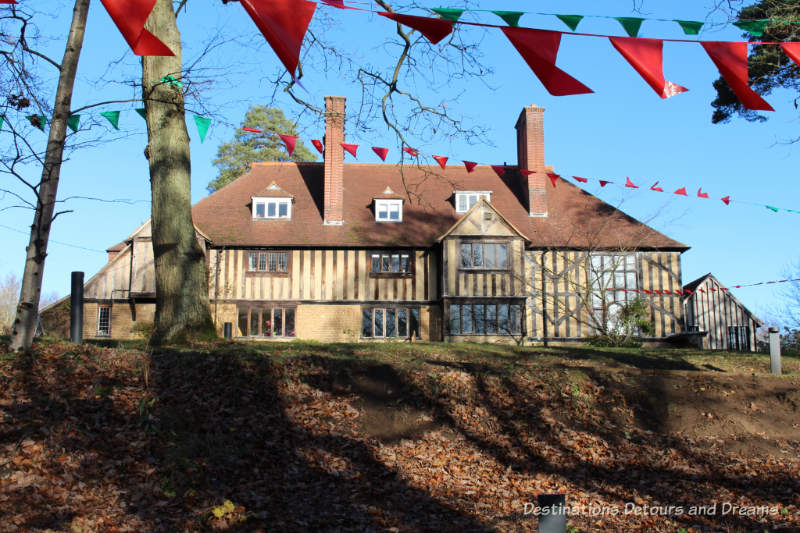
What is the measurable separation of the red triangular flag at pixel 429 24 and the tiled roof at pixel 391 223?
1673 centimetres

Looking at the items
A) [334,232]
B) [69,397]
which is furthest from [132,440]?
[334,232]

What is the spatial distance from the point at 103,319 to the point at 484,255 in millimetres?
14410

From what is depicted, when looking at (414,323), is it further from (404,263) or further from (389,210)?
(389,210)

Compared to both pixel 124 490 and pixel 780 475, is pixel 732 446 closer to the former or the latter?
pixel 780 475

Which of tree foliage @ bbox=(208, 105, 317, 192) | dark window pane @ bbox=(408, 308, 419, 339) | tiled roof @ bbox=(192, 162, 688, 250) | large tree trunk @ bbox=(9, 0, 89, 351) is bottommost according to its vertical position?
dark window pane @ bbox=(408, 308, 419, 339)

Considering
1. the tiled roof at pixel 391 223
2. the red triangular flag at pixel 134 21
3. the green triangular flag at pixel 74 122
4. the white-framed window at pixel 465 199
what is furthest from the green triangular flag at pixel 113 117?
the white-framed window at pixel 465 199

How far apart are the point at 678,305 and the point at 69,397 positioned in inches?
869

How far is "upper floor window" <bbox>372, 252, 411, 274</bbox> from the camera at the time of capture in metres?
23.6

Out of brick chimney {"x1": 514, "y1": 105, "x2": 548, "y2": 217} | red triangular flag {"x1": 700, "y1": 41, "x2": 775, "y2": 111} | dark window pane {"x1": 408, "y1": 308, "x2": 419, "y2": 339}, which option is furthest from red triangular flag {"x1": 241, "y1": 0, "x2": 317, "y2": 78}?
brick chimney {"x1": 514, "y1": 105, "x2": 548, "y2": 217}

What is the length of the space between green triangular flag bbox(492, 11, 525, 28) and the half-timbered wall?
896 inches

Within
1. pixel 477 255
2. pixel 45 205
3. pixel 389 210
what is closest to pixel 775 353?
pixel 477 255

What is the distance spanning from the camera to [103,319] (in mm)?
23281

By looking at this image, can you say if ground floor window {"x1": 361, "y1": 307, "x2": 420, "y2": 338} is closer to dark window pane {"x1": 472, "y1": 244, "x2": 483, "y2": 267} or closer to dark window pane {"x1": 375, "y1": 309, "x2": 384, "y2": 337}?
dark window pane {"x1": 375, "y1": 309, "x2": 384, "y2": 337}

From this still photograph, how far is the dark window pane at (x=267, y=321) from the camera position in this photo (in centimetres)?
2298
